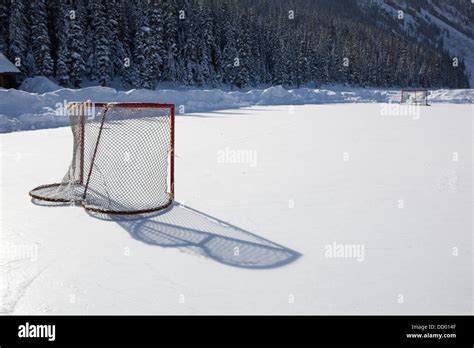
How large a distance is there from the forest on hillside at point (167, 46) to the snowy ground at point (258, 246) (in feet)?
113

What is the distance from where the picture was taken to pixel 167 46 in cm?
5022

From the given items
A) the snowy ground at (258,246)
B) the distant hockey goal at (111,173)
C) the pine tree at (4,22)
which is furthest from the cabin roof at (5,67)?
the distant hockey goal at (111,173)

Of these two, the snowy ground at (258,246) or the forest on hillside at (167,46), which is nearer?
the snowy ground at (258,246)

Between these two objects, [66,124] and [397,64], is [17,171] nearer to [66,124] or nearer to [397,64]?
[66,124]

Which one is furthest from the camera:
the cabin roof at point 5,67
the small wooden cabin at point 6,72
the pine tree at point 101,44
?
the pine tree at point 101,44

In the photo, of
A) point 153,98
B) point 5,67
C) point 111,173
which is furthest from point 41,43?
point 111,173

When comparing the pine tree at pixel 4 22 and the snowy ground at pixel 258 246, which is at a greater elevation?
the pine tree at pixel 4 22

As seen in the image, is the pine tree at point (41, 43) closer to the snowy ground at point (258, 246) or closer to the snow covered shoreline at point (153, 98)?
the snow covered shoreline at point (153, 98)

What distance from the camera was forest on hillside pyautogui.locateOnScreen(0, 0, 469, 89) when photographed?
38969 millimetres

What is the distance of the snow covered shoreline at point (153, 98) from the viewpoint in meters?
17.0

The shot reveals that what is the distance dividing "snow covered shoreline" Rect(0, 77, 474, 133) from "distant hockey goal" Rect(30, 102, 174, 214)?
9392mm

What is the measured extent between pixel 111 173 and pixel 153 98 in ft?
63.5

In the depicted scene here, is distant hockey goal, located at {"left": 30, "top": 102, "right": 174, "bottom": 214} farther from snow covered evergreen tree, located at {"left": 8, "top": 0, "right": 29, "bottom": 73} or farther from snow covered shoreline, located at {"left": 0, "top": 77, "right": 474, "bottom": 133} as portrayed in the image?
snow covered evergreen tree, located at {"left": 8, "top": 0, "right": 29, "bottom": 73}

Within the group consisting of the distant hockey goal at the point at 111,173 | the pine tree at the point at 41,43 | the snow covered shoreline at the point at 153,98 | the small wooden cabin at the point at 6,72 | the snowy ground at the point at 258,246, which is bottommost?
the snowy ground at the point at 258,246
